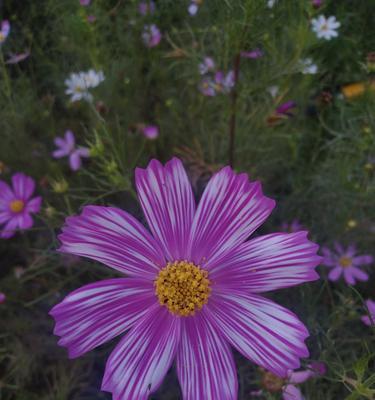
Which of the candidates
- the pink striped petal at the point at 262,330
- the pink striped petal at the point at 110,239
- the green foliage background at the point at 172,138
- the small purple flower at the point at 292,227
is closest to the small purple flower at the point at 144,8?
the green foliage background at the point at 172,138

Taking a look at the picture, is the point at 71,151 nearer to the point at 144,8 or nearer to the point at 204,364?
the point at 144,8

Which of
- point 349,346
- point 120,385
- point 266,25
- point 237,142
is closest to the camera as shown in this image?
point 120,385

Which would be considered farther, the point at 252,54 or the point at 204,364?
the point at 252,54

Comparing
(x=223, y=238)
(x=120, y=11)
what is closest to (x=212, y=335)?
(x=223, y=238)

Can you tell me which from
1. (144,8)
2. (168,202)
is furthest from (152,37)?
(168,202)

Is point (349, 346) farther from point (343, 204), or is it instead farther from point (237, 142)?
point (237, 142)

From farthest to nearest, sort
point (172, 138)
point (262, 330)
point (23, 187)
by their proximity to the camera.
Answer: point (172, 138) < point (23, 187) < point (262, 330)
